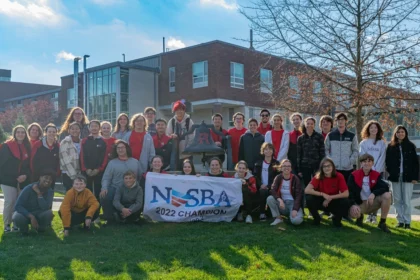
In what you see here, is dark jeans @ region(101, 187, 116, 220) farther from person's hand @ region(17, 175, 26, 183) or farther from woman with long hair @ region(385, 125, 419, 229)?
woman with long hair @ region(385, 125, 419, 229)

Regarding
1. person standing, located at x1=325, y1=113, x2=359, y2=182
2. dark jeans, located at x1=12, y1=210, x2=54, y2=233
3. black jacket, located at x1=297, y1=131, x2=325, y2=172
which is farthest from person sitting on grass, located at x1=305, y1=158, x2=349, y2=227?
dark jeans, located at x1=12, y1=210, x2=54, y2=233

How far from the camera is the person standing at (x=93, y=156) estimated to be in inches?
337

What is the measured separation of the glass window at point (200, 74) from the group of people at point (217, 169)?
75.6 ft

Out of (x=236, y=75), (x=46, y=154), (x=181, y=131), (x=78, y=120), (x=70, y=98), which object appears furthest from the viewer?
(x=70, y=98)

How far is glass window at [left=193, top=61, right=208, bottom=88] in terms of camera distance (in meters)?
32.0

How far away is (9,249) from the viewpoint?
21.5ft

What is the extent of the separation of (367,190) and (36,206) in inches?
236

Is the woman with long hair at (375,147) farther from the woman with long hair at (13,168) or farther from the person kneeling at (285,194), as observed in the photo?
the woman with long hair at (13,168)

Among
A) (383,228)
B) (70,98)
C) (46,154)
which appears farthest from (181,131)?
(70,98)

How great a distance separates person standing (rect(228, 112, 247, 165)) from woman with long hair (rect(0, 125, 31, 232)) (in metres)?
4.11

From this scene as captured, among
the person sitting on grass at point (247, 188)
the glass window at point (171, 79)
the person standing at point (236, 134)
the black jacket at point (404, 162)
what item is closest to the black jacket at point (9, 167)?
the person sitting on grass at point (247, 188)

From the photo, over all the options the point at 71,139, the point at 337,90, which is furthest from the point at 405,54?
the point at 71,139

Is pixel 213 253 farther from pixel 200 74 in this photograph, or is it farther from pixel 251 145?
pixel 200 74

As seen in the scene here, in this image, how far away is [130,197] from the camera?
326 inches
